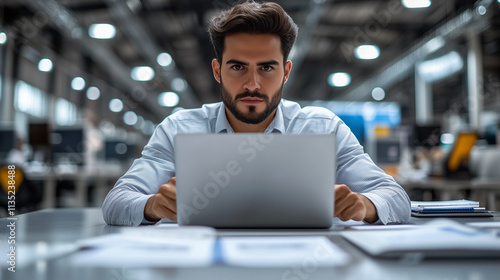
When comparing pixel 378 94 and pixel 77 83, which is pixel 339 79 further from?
pixel 77 83

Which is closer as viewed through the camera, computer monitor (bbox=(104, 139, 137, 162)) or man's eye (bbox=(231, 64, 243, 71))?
man's eye (bbox=(231, 64, 243, 71))

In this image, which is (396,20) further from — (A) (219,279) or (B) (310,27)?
(A) (219,279)

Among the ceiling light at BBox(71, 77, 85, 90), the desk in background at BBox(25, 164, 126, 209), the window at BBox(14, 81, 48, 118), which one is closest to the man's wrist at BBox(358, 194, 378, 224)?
the desk in background at BBox(25, 164, 126, 209)

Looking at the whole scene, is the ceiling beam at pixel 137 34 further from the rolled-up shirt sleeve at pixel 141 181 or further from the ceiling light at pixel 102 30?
the rolled-up shirt sleeve at pixel 141 181

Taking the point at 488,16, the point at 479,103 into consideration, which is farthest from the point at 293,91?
the point at 488,16

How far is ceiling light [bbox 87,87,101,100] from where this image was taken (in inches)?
560

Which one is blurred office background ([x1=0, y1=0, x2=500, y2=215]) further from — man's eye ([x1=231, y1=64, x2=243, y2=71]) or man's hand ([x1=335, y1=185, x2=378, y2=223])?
man's hand ([x1=335, y1=185, x2=378, y2=223])

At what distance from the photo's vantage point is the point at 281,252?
26.4 inches

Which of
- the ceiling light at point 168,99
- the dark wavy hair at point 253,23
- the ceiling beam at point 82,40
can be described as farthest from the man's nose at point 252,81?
the ceiling light at point 168,99

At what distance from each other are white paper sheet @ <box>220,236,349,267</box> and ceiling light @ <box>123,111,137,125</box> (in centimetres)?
2272

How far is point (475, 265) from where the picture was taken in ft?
2.07

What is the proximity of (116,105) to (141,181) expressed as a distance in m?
19.0

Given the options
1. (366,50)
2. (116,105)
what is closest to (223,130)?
(366,50)

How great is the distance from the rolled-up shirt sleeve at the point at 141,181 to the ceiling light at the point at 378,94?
15.0 metres
